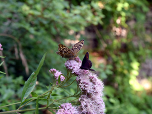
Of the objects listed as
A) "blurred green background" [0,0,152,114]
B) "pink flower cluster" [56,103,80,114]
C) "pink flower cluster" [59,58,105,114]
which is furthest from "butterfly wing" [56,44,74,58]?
"blurred green background" [0,0,152,114]

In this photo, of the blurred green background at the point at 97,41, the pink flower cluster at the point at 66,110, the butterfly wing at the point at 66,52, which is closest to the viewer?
the pink flower cluster at the point at 66,110

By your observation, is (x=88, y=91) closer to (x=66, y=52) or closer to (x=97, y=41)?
(x=66, y=52)

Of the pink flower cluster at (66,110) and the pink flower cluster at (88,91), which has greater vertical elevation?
the pink flower cluster at (88,91)

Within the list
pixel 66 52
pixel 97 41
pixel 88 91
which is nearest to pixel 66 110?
pixel 88 91

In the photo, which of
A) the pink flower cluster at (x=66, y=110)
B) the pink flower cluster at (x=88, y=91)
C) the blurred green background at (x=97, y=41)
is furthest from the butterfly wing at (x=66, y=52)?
the blurred green background at (x=97, y=41)

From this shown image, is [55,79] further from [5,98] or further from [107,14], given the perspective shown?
[107,14]

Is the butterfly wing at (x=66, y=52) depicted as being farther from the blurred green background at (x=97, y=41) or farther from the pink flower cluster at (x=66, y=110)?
the blurred green background at (x=97, y=41)
